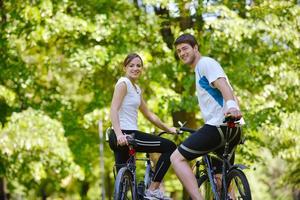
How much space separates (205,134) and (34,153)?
11.2 metres

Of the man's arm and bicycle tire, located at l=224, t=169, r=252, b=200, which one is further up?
the man's arm

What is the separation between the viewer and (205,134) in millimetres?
6230

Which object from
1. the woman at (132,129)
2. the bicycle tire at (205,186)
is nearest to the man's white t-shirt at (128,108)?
the woman at (132,129)

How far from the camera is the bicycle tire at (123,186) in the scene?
6.52 meters

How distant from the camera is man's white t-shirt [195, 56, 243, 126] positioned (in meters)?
6.18

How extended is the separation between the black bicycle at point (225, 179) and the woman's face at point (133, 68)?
2.97 ft

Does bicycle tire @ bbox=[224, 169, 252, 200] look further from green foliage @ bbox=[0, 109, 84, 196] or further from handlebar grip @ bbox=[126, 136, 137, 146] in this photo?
green foliage @ bbox=[0, 109, 84, 196]

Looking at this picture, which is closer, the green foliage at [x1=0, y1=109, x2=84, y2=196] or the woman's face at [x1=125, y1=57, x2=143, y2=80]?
the woman's face at [x1=125, y1=57, x2=143, y2=80]

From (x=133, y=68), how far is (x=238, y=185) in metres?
2.06

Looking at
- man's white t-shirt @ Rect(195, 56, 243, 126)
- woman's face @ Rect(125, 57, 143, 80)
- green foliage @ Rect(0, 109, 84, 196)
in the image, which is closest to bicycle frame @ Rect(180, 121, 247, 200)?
man's white t-shirt @ Rect(195, 56, 243, 126)

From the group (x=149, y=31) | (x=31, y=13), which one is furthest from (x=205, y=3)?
(x=31, y=13)

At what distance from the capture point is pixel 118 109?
282 inches

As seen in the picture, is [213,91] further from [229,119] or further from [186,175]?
[186,175]

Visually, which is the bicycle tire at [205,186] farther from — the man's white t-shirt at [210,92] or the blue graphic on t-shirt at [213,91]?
the blue graphic on t-shirt at [213,91]
